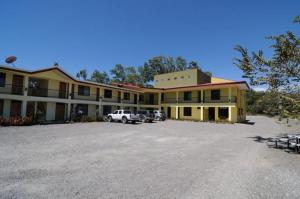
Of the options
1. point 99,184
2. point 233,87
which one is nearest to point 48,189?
point 99,184

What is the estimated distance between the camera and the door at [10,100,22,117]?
69.3 feet

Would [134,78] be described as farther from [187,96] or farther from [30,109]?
[30,109]

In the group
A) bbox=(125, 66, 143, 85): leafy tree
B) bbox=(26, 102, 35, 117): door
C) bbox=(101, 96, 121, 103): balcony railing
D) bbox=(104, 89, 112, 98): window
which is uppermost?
bbox=(125, 66, 143, 85): leafy tree

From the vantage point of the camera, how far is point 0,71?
20.0 m

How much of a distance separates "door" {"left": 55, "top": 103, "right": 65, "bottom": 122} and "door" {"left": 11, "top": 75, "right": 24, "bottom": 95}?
4.98 metres

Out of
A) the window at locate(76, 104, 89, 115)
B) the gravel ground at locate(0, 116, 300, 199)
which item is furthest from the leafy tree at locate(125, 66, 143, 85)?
the gravel ground at locate(0, 116, 300, 199)

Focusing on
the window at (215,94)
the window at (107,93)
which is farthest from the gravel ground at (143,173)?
the window at (215,94)

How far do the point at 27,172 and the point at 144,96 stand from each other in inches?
1434

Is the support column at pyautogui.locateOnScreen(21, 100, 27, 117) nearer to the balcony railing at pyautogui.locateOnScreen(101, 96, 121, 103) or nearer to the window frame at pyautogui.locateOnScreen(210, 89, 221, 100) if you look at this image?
the balcony railing at pyautogui.locateOnScreen(101, 96, 121, 103)

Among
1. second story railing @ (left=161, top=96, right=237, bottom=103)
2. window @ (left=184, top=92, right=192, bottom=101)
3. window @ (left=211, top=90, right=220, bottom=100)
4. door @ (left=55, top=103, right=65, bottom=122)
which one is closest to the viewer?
door @ (left=55, top=103, right=65, bottom=122)

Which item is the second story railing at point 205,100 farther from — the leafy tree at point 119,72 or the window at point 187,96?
the leafy tree at point 119,72

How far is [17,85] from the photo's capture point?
21.5 metres

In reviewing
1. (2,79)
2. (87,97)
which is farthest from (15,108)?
(87,97)

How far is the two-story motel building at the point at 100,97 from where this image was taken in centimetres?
2114
